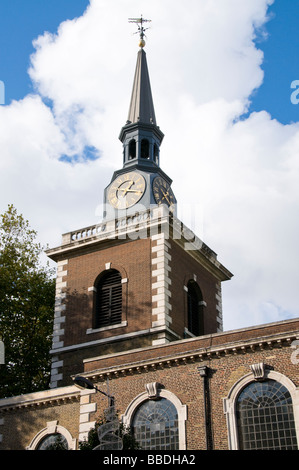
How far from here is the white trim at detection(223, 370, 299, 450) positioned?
2136 centimetres

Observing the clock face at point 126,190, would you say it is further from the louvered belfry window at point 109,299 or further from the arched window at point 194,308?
the arched window at point 194,308

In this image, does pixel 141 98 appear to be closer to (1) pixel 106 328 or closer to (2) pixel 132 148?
(2) pixel 132 148

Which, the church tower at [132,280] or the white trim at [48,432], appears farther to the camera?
the church tower at [132,280]

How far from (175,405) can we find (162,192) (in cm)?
1483

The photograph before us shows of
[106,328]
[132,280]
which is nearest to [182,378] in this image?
[106,328]

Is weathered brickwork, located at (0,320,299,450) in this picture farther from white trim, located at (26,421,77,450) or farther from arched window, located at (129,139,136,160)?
arched window, located at (129,139,136,160)

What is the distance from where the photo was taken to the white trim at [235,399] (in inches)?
841

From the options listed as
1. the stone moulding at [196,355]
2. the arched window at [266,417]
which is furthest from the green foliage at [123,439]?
the arched window at [266,417]

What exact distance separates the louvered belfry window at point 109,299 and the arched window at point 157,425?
23.0ft

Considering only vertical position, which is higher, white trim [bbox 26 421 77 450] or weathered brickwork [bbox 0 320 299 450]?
weathered brickwork [bbox 0 320 299 450]

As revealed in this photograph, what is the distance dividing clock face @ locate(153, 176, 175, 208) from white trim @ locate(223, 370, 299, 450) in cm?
1417

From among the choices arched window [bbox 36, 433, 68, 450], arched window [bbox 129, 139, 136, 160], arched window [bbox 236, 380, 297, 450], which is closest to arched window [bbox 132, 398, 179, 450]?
arched window [bbox 236, 380, 297, 450]

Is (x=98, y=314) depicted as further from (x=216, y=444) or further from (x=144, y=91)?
(x=144, y=91)

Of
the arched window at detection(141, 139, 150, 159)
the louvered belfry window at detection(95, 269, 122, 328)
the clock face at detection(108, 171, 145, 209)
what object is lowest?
the louvered belfry window at detection(95, 269, 122, 328)
